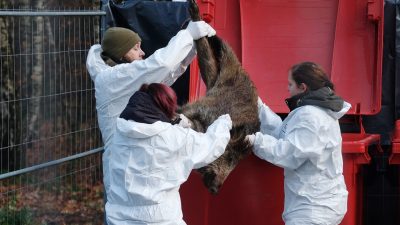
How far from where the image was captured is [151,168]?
501cm

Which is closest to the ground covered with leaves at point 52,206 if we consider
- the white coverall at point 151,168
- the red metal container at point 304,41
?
the red metal container at point 304,41

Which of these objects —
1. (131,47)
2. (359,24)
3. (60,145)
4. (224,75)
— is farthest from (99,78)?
(359,24)

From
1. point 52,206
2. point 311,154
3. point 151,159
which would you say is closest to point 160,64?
point 151,159

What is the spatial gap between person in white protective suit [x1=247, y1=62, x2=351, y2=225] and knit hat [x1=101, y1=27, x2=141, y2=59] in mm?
993

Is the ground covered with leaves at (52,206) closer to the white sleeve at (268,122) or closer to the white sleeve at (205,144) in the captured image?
the white sleeve at (268,122)

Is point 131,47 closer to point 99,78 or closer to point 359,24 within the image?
point 99,78

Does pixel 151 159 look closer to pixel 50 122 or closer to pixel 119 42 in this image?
pixel 119 42

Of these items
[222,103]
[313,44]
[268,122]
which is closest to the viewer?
[222,103]

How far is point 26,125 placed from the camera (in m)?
8.06

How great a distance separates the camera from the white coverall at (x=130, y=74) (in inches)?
225

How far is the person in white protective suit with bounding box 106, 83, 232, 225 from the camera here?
500cm

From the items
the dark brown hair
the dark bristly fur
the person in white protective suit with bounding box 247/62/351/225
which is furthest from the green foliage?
the dark brown hair

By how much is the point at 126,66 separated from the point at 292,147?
3.58 ft

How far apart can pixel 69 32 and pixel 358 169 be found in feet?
9.20
